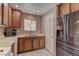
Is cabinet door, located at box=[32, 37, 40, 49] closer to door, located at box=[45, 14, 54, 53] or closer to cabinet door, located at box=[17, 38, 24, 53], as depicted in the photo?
door, located at box=[45, 14, 54, 53]

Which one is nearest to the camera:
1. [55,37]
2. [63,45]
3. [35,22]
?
[63,45]

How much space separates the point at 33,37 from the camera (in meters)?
2.29

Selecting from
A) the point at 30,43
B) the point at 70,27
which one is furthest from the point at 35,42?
the point at 70,27

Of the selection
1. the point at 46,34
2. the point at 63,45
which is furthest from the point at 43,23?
the point at 63,45

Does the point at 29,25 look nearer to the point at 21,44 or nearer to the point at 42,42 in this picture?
the point at 42,42

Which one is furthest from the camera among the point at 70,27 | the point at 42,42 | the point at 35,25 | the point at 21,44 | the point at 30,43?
the point at 21,44

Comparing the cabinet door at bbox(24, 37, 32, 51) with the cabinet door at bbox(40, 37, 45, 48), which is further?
the cabinet door at bbox(24, 37, 32, 51)

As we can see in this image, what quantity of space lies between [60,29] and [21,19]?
77cm

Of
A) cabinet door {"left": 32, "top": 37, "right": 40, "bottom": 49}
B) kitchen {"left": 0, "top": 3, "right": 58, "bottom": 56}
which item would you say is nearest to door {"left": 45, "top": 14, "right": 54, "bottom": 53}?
kitchen {"left": 0, "top": 3, "right": 58, "bottom": 56}

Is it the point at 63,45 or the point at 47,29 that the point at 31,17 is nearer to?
the point at 47,29

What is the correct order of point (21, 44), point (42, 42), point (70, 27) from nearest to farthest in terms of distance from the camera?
1. point (70, 27)
2. point (42, 42)
3. point (21, 44)

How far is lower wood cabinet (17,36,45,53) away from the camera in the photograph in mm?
2168

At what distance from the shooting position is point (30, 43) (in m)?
2.33

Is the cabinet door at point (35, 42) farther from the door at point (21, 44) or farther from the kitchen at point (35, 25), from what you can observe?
the door at point (21, 44)
